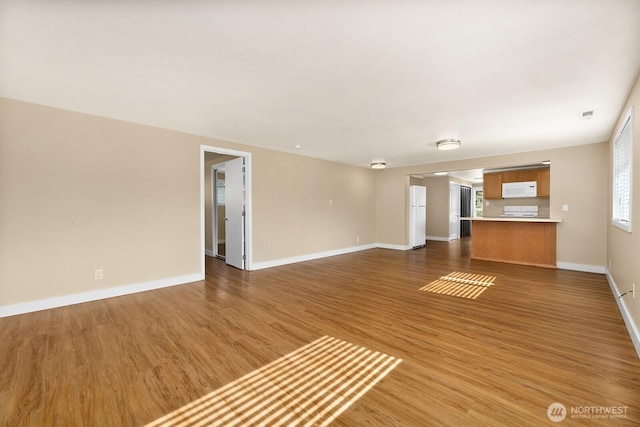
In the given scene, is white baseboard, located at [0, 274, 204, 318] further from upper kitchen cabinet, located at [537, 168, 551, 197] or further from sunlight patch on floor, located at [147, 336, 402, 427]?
upper kitchen cabinet, located at [537, 168, 551, 197]

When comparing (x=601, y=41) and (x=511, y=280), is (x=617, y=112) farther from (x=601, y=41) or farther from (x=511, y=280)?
(x=511, y=280)

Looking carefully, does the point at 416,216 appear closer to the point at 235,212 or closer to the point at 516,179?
the point at 516,179

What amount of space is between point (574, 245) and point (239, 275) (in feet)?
21.0

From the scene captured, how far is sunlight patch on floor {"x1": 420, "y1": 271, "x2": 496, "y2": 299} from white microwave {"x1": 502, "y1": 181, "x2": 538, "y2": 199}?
3.08 metres

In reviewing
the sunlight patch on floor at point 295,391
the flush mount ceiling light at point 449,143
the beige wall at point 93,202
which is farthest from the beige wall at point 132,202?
the sunlight patch on floor at point 295,391

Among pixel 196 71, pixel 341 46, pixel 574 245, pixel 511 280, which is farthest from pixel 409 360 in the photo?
pixel 574 245

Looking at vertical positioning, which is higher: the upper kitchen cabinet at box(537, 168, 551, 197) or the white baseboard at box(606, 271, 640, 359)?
the upper kitchen cabinet at box(537, 168, 551, 197)

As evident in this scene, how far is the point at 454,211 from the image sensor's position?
10.4 m

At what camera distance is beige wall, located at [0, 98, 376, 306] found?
315 centimetres

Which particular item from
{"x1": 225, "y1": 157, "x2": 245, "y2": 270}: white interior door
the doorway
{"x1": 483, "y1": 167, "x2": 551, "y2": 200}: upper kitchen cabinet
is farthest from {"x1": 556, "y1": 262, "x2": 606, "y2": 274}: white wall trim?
{"x1": 225, "y1": 157, "x2": 245, "y2": 270}: white interior door

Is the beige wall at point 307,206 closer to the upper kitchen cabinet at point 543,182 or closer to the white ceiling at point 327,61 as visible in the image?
the white ceiling at point 327,61

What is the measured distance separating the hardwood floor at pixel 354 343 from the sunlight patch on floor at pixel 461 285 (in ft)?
0.59

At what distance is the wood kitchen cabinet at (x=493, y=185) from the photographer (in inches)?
281

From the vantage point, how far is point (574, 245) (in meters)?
5.33
